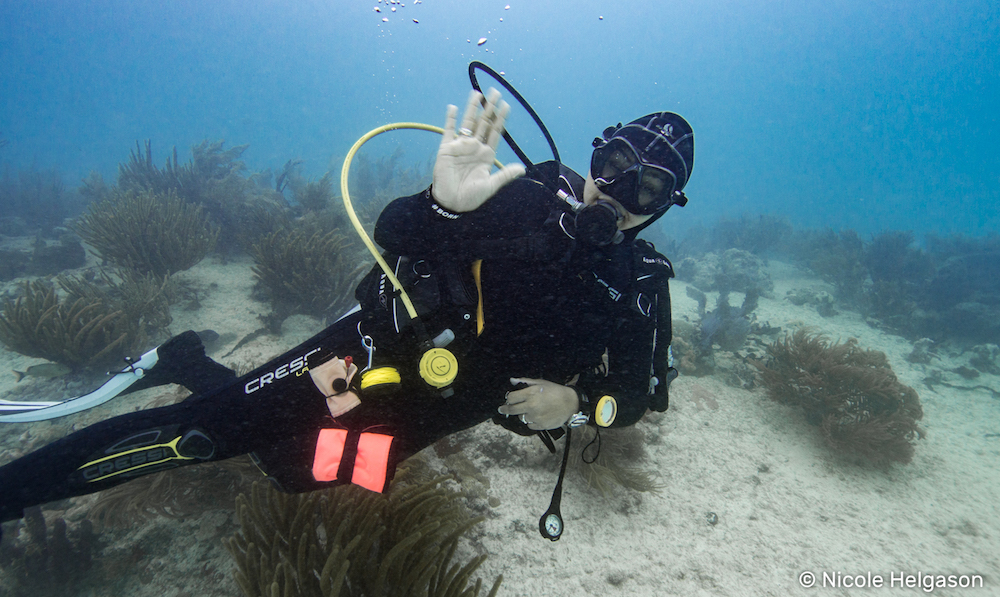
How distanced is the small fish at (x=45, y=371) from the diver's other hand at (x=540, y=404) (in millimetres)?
5533

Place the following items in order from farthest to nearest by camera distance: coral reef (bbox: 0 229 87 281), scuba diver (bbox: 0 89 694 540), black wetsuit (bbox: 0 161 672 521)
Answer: coral reef (bbox: 0 229 87 281), black wetsuit (bbox: 0 161 672 521), scuba diver (bbox: 0 89 694 540)

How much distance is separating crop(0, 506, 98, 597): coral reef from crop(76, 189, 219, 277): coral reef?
15.5ft

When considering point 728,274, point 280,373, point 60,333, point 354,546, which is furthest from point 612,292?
point 728,274

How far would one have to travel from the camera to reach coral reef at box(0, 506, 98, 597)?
7.48ft

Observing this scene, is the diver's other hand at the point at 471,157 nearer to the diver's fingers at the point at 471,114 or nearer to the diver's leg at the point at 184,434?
the diver's fingers at the point at 471,114

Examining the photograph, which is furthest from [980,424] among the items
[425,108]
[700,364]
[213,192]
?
[425,108]

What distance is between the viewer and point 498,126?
6.29 feet

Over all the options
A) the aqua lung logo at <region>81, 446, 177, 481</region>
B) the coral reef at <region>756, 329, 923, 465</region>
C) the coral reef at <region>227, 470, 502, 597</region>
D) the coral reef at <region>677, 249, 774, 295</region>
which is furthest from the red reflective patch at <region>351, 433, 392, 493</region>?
the coral reef at <region>677, 249, 774, 295</region>

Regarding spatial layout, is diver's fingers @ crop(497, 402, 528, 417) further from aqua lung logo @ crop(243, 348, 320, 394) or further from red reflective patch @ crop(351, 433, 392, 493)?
aqua lung logo @ crop(243, 348, 320, 394)

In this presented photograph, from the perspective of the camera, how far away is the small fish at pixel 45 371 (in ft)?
13.9

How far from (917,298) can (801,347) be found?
12075mm

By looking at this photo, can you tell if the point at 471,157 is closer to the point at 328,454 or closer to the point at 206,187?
the point at 328,454

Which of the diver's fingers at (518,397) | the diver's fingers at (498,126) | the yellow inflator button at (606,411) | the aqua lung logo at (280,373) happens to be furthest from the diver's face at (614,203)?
the aqua lung logo at (280,373)

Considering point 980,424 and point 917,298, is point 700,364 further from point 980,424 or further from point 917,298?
point 917,298
